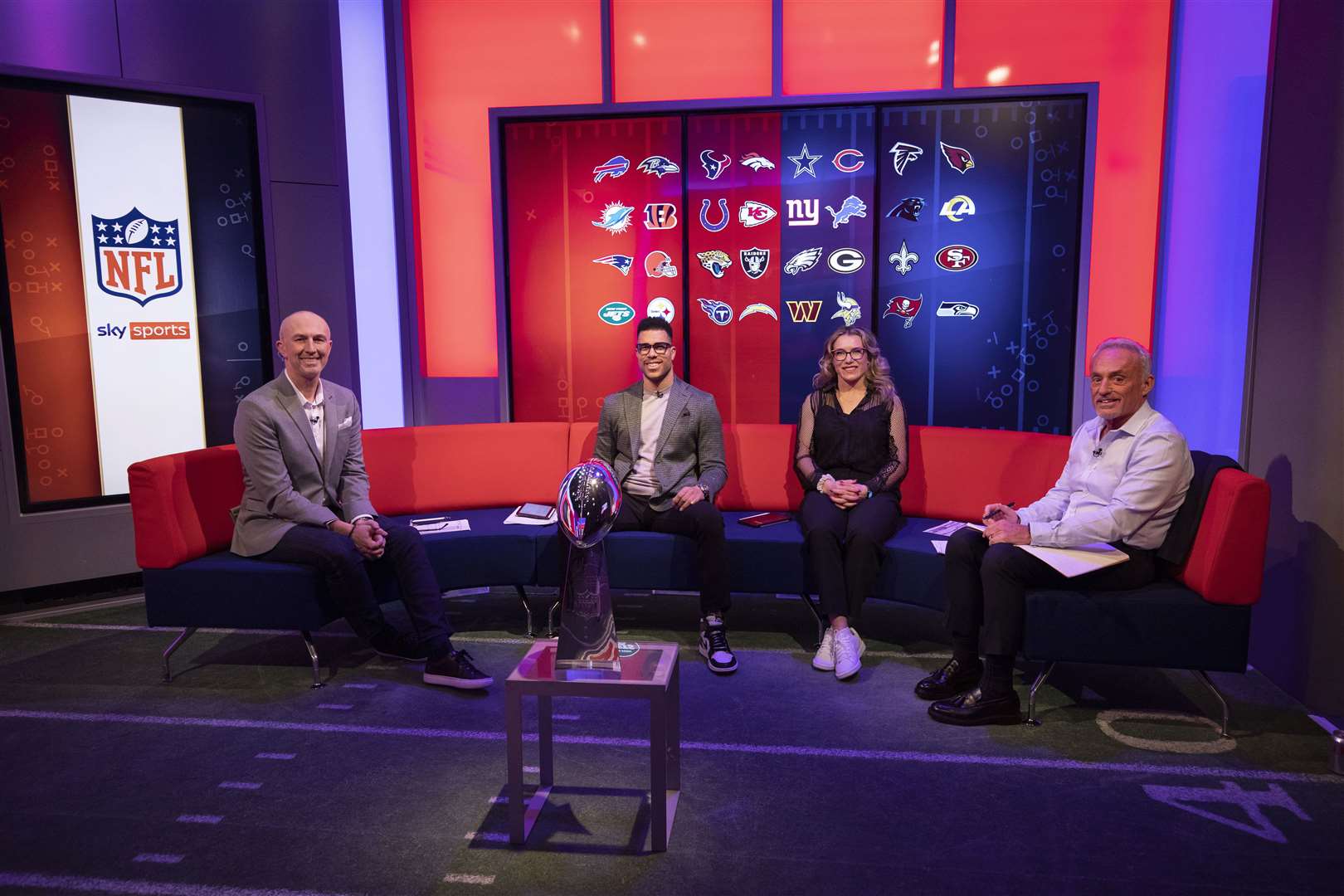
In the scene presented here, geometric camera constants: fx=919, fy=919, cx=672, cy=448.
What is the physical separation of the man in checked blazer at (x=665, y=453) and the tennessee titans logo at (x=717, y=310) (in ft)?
2.59

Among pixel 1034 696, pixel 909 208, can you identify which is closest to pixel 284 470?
pixel 1034 696

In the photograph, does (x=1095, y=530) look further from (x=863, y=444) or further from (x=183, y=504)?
(x=183, y=504)

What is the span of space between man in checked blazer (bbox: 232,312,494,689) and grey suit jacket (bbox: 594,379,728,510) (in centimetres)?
97

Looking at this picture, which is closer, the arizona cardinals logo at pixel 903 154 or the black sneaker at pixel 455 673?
the black sneaker at pixel 455 673

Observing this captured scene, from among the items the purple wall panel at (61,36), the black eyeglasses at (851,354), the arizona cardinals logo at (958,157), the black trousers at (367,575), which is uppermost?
the purple wall panel at (61,36)

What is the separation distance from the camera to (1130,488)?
2.98 metres

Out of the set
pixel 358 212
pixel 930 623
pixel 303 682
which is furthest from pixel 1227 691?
pixel 358 212

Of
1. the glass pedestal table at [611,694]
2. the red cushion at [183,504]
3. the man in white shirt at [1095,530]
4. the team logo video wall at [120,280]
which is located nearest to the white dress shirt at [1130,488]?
the man in white shirt at [1095,530]

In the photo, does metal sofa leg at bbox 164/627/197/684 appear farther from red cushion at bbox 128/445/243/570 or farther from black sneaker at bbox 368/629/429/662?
black sneaker at bbox 368/629/429/662

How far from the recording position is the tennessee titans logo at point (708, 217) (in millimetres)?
4754

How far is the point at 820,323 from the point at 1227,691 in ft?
7.94

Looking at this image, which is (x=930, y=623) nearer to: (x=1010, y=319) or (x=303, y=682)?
(x=1010, y=319)

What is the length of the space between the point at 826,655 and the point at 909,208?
7.66ft

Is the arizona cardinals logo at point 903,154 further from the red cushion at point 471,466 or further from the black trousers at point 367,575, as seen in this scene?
the black trousers at point 367,575
